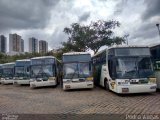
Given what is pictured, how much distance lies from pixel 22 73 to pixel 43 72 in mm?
6463

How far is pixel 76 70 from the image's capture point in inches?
770

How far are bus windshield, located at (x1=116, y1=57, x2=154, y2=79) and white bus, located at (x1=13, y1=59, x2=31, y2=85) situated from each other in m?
15.6

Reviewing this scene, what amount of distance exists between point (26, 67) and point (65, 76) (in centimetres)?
1118

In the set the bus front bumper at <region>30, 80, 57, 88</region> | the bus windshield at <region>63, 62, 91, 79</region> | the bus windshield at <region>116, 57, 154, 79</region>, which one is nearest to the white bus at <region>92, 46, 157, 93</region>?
the bus windshield at <region>116, 57, 154, 79</region>

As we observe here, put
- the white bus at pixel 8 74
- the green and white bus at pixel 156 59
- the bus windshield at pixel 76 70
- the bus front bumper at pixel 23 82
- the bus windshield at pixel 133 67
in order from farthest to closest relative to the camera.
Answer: the white bus at pixel 8 74 → the bus front bumper at pixel 23 82 → the bus windshield at pixel 76 70 → the green and white bus at pixel 156 59 → the bus windshield at pixel 133 67

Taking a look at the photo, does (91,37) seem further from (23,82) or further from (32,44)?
(32,44)

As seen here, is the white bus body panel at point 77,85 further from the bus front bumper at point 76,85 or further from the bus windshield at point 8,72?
the bus windshield at point 8,72

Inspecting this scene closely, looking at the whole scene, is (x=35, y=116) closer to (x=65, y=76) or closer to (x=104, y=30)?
(x=65, y=76)

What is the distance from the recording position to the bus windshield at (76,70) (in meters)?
19.4

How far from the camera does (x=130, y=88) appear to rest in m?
14.8

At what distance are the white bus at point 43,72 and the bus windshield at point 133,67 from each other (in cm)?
946

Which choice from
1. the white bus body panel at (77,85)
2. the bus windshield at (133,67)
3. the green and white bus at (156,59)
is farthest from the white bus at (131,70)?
the white bus body panel at (77,85)

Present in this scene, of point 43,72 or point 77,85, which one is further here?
point 43,72

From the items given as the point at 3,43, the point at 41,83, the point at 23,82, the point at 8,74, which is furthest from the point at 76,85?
the point at 3,43
